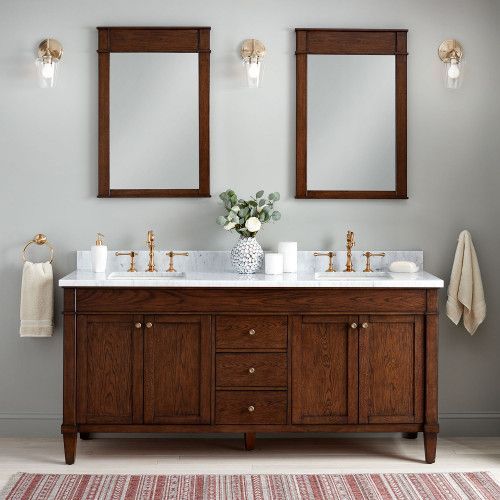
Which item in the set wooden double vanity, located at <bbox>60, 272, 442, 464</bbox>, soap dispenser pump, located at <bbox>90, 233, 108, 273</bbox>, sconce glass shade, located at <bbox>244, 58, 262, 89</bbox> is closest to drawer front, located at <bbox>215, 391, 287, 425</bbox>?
wooden double vanity, located at <bbox>60, 272, 442, 464</bbox>

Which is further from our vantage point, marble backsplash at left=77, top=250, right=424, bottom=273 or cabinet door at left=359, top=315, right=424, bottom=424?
marble backsplash at left=77, top=250, right=424, bottom=273

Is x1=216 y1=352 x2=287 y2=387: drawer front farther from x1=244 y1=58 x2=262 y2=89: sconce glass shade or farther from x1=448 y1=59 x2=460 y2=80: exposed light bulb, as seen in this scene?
x1=448 y1=59 x2=460 y2=80: exposed light bulb

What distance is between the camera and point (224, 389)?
349cm

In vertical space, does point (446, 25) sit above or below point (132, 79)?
above

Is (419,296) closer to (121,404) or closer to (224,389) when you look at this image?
(224,389)

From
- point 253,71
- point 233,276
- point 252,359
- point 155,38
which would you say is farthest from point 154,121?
point 252,359

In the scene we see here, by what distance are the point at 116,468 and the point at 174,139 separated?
61.4 inches

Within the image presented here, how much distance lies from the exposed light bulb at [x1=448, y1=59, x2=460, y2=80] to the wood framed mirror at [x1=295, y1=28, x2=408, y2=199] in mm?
218

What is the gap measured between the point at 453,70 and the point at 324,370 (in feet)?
5.17

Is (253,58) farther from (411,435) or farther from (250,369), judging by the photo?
(411,435)

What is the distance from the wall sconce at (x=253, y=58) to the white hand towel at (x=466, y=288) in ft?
4.09

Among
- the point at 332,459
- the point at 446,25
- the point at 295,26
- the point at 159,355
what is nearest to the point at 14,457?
the point at 159,355

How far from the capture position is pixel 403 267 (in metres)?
3.80

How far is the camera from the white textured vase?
3.71 m
